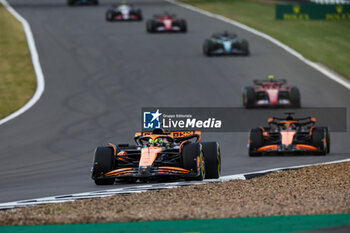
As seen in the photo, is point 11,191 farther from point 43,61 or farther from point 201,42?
point 201,42

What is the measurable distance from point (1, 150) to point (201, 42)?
23586 mm

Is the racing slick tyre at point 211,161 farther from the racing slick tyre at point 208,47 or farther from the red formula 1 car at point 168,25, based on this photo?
the red formula 1 car at point 168,25

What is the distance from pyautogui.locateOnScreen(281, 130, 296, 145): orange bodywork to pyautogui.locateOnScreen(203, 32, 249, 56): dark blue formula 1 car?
19070mm

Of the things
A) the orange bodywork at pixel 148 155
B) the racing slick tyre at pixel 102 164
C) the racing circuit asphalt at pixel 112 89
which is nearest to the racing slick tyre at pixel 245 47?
the racing circuit asphalt at pixel 112 89

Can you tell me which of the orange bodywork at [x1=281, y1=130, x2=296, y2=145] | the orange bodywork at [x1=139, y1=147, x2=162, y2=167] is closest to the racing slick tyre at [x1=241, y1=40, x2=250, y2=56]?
the orange bodywork at [x1=281, y1=130, x2=296, y2=145]

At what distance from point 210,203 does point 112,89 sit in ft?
72.9

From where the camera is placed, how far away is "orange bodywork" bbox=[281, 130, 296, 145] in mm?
21647

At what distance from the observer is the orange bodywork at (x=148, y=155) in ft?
52.5

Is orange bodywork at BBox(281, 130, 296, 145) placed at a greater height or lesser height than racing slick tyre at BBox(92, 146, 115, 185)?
lesser

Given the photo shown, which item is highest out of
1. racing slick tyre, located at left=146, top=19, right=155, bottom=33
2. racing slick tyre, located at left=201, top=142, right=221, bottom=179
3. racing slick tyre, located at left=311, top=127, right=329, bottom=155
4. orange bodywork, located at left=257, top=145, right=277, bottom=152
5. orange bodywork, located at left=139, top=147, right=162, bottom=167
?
orange bodywork, located at left=139, top=147, right=162, bottom=167

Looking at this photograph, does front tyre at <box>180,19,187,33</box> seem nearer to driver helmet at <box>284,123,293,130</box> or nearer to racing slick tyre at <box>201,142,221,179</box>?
driver helmet at <box>284,123,293,130</box>

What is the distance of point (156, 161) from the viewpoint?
53.2 ft

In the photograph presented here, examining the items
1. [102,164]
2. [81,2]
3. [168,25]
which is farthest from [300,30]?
[102,164]

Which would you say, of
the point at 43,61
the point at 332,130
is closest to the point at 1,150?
the point at 332,130
